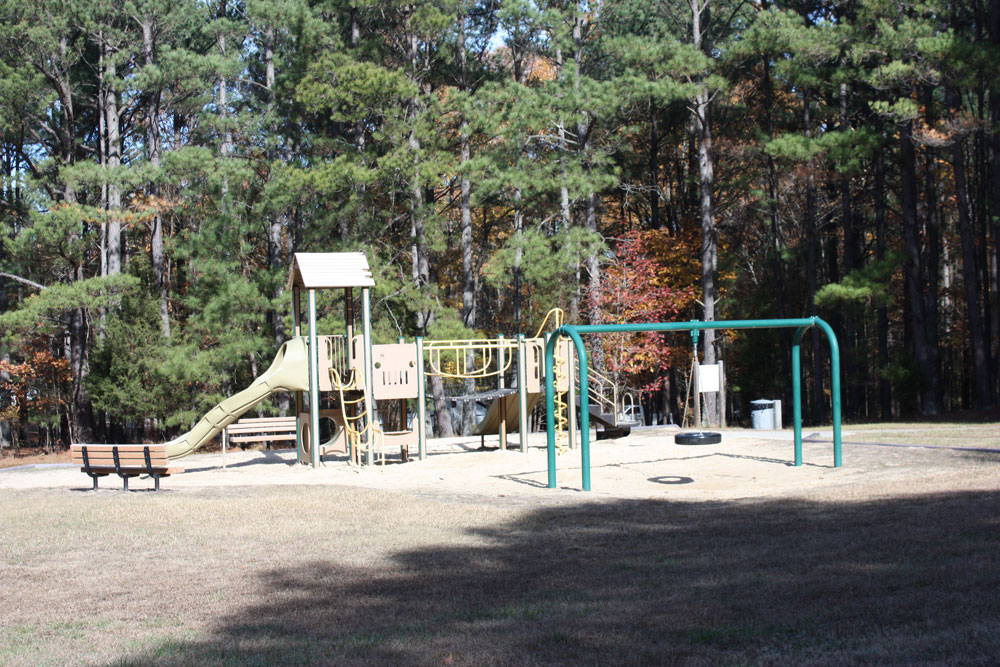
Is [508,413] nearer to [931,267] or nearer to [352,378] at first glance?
[352,378]

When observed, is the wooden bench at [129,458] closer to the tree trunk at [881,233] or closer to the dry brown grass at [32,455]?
the dry brown grass at [32,455]

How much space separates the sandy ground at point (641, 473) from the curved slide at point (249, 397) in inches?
22.0

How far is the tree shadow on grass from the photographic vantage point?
14.9 feet

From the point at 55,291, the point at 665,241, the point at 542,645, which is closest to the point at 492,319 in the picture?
the point at 665,241

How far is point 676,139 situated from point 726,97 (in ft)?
14.3

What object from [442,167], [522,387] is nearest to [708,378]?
[522,387]

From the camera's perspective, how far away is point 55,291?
2298cm

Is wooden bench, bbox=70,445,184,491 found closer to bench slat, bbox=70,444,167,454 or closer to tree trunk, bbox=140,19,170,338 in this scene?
bench slat, bbox=70,444,167,454

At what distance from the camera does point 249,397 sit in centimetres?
1593

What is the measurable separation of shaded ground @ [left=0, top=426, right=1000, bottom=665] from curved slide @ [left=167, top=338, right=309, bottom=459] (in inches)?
157

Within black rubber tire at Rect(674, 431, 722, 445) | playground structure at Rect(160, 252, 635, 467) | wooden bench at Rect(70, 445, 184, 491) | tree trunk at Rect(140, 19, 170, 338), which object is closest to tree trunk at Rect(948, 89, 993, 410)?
playground structure at Rect(160, 252, 635, 467)

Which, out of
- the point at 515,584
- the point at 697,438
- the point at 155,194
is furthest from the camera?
the point at 155,194

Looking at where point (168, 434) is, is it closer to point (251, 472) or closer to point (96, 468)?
point (251, 472)

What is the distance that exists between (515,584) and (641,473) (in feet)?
23.2
